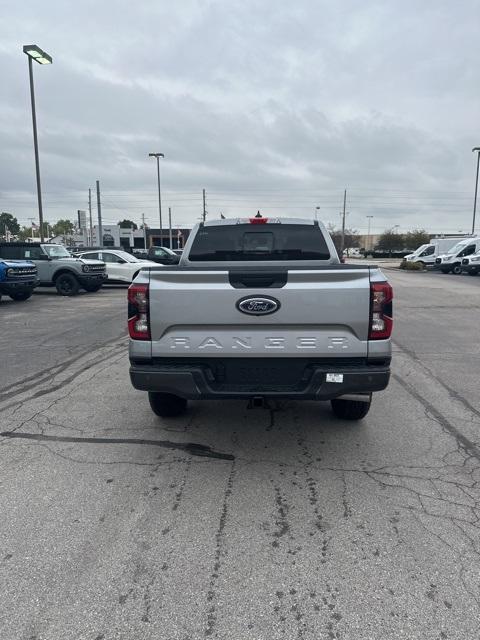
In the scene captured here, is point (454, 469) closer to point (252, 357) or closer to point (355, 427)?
point (355, 427)

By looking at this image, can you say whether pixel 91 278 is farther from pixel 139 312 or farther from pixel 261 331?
pixel 261 331

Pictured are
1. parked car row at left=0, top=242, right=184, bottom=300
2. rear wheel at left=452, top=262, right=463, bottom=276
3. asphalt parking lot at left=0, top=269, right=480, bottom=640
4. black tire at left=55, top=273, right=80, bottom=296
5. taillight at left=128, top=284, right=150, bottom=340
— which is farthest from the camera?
rear wheel at left=452, top=262, right=463, bottom=276

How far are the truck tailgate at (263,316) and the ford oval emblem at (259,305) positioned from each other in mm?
27

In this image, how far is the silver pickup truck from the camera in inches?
140

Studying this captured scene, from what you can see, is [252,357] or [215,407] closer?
[252,357]

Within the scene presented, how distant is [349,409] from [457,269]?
3094 centimetres

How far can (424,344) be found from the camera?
9047mm

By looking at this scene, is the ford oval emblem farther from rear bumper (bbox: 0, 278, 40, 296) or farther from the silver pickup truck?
rear bumper (bbox: 0, 278, 40, 296)

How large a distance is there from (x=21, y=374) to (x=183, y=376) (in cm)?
425

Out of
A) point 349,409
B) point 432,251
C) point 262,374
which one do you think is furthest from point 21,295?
point 432,251

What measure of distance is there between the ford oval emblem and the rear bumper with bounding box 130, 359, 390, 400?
1.30 ft

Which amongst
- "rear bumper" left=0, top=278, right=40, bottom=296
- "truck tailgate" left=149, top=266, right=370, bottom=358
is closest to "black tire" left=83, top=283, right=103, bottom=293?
"rear bumper" left=0, top=278, right=40, bottom=296

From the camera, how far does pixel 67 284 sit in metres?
17.7

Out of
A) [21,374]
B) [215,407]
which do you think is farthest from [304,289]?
[21,374]
